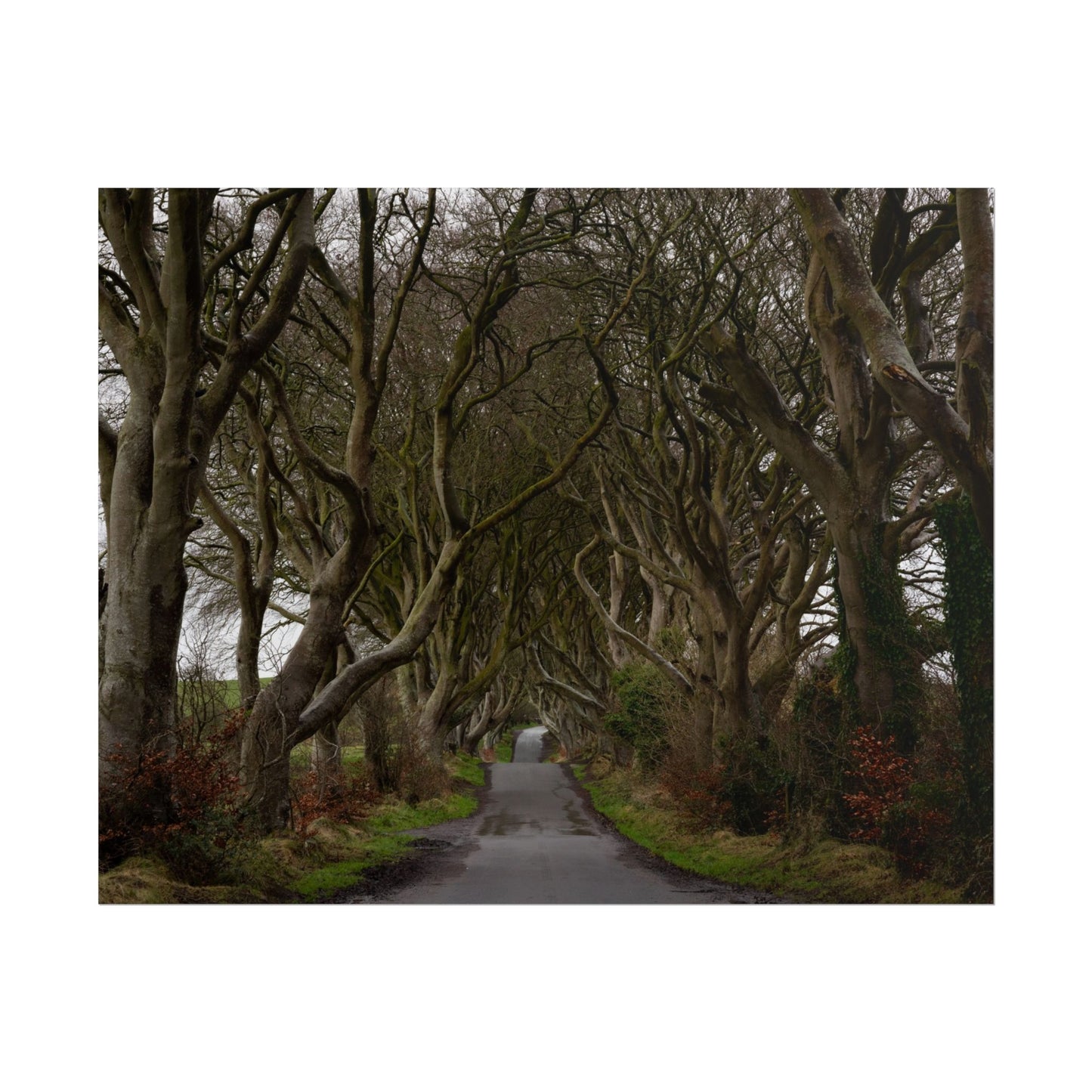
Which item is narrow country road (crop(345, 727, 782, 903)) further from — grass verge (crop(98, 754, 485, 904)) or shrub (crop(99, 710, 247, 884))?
shrub (crop(99, 710, 247, 884))

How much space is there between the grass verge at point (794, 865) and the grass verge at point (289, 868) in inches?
96.5

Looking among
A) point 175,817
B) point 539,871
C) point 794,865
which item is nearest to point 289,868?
point 175,817

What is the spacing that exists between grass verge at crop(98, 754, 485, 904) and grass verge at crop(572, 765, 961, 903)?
245 centimetres

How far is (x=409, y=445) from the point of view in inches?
606

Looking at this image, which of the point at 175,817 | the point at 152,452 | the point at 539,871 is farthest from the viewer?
the point at 539,871

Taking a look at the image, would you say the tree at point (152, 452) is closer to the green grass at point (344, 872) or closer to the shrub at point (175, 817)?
the shrub at point (175, 817)

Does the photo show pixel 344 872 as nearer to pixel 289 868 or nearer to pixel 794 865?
pixel 289 868

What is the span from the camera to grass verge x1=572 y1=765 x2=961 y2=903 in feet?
26.8

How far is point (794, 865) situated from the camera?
878cm

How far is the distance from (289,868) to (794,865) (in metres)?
4.01

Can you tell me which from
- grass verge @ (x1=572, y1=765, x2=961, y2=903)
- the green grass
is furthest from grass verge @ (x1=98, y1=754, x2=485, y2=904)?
grass verge @ (x1=572, y1=765, x2=961, y2=903)

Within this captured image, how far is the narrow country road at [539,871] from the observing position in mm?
8484

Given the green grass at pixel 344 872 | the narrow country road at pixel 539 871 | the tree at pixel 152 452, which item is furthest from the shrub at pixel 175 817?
the narrow country road at pixel 539 871
